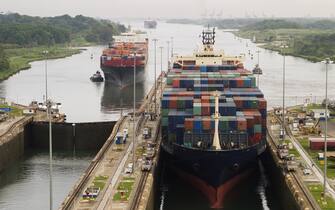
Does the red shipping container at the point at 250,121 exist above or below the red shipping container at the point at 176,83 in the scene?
below

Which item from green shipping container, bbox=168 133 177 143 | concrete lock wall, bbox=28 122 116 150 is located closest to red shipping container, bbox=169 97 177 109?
green shipping container, bbox=168 133 177 143

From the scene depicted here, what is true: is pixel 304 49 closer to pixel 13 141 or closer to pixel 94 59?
pixel 94 59

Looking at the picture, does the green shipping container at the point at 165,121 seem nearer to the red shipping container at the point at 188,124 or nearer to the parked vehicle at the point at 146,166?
the red shipping container at the point at 188,124

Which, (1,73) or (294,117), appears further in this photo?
(1,73)

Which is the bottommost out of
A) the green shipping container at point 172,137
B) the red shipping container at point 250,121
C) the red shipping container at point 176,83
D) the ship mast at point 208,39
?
the green shipping container at point 172,137

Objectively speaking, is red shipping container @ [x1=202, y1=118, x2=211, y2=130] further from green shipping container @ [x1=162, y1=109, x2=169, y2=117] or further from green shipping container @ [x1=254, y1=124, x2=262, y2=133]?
green shipping container @ [x1=162, y1=109, x2=169, y2=117]

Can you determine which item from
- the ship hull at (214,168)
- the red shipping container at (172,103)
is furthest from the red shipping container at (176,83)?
the ship hull at (214,168)

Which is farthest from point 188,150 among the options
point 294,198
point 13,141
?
point 13,141
